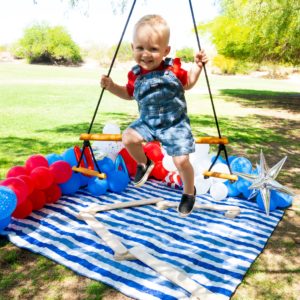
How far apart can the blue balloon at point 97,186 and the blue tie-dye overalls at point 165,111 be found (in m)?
1.64

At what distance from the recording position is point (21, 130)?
841 cm

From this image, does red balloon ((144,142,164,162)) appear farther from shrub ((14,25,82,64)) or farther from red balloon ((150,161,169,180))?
shrub ((14,25,82,64))

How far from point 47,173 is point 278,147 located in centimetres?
532

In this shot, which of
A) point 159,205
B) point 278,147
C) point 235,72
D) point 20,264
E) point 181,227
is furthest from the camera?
point 235,72

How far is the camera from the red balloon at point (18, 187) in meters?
3.45

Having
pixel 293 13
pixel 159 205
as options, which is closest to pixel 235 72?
pixel 293 13

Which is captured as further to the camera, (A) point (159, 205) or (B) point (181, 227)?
(A) point (159, 205)

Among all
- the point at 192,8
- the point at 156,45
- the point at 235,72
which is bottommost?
the point at 235,72

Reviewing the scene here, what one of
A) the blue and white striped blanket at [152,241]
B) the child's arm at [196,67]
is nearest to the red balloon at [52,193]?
the blue and white striped blanket at [152,241]

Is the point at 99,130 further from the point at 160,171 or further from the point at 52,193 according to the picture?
the point at 52,193

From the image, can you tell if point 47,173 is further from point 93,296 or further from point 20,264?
point 93,296

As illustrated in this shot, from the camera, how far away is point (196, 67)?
9.39 feet

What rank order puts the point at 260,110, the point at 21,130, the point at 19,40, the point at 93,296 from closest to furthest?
the point at 93,296, the point at 21,130, the point at 260,110, the point at 19,40

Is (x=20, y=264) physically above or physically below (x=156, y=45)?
below
